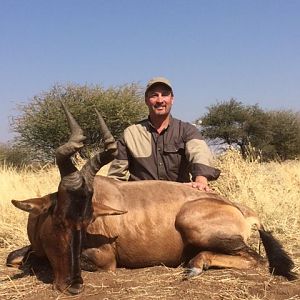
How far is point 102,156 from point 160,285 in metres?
1.23

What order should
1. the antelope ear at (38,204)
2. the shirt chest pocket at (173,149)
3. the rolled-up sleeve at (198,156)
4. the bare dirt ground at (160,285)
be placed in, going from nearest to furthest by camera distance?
1. the bare dirt ground at (160,285)
2. the antelope ear at (38,204)
3. the rolled-up sleeve at (198,156)
4. the shirt chest pocket at (173,149)

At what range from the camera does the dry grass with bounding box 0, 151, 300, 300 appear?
14.5 ft

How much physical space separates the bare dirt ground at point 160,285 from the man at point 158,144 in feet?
5.31

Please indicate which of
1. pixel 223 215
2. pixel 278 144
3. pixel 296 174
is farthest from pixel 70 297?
pixel 278 144

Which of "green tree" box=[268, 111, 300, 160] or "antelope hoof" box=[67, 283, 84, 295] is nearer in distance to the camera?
"antelope hoof" box=[67, 283, 84, 295]

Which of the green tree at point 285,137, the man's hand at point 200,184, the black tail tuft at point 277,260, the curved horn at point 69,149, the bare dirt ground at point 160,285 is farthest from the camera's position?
the green tree at point 285,137

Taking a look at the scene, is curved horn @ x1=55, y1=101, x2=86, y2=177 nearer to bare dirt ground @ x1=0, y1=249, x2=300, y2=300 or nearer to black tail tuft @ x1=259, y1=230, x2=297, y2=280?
bare dirt ground @ x1=0, y1=249, x2=300, y2=300

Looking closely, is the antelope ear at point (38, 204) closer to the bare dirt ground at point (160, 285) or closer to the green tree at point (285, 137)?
the bare dirt ground at point (160, 285)

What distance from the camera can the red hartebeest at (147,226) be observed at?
468cm

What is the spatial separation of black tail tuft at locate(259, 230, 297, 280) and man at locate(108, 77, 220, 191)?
1459mm

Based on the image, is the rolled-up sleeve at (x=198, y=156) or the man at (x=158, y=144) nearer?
the rolled-up sleeve at (x=198, y=156)

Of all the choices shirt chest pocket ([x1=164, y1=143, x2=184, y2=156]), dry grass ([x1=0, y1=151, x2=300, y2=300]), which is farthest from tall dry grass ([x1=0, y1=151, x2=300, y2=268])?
shirt chest pocket ([x1=164, y1=143, x2=184, y2=156])

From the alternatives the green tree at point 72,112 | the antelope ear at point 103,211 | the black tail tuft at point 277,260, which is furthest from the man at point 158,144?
the green tree at point 72,112

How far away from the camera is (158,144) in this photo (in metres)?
6.51
